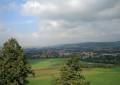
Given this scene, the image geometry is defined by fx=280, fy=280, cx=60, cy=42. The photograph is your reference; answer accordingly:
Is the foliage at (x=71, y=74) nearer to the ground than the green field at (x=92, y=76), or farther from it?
farther from it

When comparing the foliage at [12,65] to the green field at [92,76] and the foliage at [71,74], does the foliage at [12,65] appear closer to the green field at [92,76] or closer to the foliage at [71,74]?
the foliage at [71,74]

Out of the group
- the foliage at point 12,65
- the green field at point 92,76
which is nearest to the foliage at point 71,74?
the foliage at point 12,65

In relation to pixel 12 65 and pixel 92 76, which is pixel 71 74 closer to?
pixel 12 65

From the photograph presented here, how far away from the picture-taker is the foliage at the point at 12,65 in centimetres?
2864

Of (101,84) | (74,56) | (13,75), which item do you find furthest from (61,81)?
(101,84)

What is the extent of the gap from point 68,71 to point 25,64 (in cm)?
463

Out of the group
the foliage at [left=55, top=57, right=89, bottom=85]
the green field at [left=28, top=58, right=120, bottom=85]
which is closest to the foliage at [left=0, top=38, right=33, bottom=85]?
the foliage at [left=55, top=57, right=89, bottom=85]

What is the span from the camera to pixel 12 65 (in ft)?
94.6

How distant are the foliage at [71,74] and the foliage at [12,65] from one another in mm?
3598

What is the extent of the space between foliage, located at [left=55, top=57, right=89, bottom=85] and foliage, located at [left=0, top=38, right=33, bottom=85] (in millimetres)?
3598

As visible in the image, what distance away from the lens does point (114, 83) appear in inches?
3164

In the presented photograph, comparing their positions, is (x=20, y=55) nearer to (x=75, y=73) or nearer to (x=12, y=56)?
(x=12, y=56)

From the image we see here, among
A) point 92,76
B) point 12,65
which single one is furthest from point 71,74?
point 92,76

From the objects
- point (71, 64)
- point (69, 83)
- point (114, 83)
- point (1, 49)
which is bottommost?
point (114, 83)
